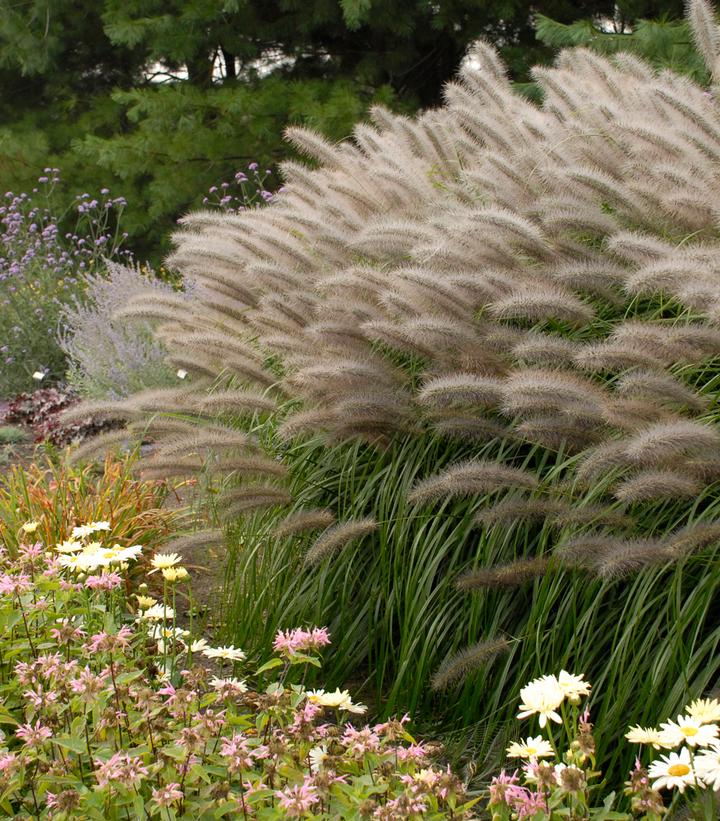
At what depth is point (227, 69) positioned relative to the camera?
14.6m

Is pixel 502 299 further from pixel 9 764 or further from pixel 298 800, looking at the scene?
pixel 9 764

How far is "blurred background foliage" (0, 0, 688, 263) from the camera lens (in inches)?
496

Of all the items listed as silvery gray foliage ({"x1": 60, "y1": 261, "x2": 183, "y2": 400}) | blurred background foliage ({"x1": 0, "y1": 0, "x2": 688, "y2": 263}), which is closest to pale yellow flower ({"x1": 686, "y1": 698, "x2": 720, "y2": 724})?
silvery gray foliage ({"x1": 60, "y1": 261, "x2": 183, "y2": 400})

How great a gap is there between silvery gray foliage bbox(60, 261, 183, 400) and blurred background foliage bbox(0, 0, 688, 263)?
5672 mm

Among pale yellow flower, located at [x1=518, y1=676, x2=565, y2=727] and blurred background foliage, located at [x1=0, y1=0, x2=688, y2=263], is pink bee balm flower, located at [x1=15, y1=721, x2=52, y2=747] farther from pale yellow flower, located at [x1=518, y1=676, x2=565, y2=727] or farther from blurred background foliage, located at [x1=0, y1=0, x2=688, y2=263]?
blurred background foliage, located at [x1=0, y1=0, x2=688, y2=263]

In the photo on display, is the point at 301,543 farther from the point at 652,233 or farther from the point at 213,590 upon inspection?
the point at 652,233

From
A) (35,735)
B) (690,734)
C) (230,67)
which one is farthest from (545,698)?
(230,67)

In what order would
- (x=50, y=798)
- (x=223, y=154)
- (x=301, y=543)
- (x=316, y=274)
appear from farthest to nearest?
(x=223, y=154)
(x=316, y=274)
(x=301, y=543)
(x=50, y=798)

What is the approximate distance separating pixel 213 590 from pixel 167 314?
102cm

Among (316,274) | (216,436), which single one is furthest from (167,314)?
(216,436)

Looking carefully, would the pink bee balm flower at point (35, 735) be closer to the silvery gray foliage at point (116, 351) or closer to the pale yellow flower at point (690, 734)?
the pale yellow flower at point (690, 734)

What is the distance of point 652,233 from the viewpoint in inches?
129

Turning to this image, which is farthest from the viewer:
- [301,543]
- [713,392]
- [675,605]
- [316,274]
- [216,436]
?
[316,274]

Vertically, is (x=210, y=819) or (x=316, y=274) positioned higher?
(x=316, y=274)
